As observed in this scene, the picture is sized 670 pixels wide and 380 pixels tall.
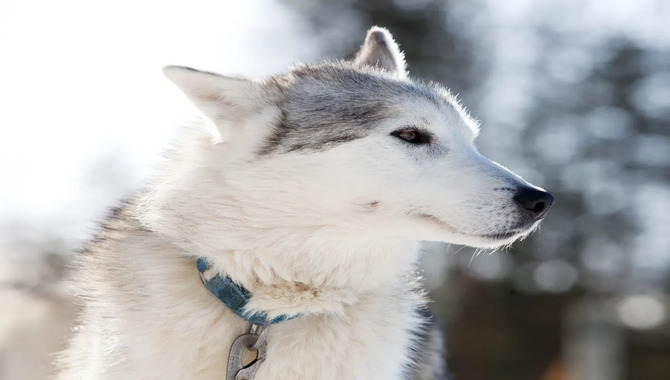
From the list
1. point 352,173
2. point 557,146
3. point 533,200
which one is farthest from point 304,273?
point 557,146

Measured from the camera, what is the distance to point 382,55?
14.9 feet

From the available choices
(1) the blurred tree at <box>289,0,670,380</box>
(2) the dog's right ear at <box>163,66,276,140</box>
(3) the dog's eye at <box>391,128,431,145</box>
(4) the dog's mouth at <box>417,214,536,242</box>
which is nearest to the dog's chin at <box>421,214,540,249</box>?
(4) the dog's mouth at <box>417,214,536,242</box>

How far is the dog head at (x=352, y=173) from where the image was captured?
3.32 m

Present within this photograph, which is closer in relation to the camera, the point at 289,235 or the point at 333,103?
the point at 289,235

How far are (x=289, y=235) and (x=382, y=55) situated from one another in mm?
1548

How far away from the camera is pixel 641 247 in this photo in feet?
61.4

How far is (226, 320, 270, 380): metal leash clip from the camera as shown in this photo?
10.1 feet

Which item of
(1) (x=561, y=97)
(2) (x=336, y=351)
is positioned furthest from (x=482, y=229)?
(1) (x=561, y=97)

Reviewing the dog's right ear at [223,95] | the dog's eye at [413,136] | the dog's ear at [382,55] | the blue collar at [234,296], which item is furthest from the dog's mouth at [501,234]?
the dog's ear at [382,55]

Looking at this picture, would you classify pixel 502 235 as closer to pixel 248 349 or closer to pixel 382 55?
pixel 248 349

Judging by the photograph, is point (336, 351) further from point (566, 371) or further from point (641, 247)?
point (641, 247)

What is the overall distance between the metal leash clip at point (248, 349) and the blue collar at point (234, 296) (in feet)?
0.11

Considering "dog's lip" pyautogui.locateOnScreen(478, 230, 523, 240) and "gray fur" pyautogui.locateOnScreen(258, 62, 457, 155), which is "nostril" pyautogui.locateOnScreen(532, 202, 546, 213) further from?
"gray fur" pyautogui.locateOnScreen(258, 62, 457, 155)

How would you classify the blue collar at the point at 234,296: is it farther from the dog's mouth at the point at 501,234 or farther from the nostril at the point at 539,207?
the nostril at the point at 539,207
